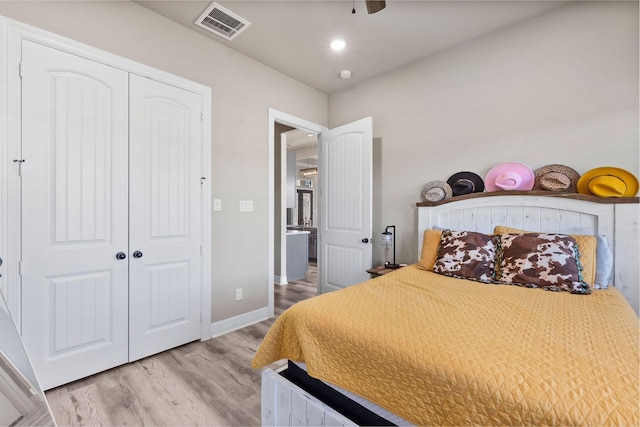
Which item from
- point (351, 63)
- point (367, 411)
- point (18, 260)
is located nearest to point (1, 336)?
point (367, 411)

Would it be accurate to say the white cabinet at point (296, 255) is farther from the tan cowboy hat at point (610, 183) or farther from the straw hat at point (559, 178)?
the tan cowboy hat at point (610, 183)

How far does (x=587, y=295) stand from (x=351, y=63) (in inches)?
110

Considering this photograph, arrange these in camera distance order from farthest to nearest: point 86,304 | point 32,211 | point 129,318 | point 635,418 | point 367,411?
1. point 129,318
2. point 86,304
3. point 32,211
4. point 367,411
5. point 635,418

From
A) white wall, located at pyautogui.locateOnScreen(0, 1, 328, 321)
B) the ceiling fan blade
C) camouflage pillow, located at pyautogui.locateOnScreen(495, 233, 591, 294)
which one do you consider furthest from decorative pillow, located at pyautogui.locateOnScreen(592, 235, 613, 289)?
white wall, located at pyautogui.locateOnScreen(0, 1, 328, 321)

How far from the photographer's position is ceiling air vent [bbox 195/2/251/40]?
226cm

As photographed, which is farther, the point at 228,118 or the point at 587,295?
the point at 228,118

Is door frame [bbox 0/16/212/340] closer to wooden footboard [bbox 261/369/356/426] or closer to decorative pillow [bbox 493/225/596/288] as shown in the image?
wooden footboard [bbox 261/369/356/426]

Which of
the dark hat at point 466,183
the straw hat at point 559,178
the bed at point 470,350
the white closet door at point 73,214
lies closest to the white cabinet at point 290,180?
the dark hat at point 466,183

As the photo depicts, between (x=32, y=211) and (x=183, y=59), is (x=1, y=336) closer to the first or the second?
(x=32, y=211)

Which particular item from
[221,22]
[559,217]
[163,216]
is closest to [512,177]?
[559,217]

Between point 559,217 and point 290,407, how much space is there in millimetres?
2284

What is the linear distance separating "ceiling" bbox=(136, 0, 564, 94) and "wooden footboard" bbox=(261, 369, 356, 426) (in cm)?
254

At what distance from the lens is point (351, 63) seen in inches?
121

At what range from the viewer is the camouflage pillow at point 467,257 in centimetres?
199
